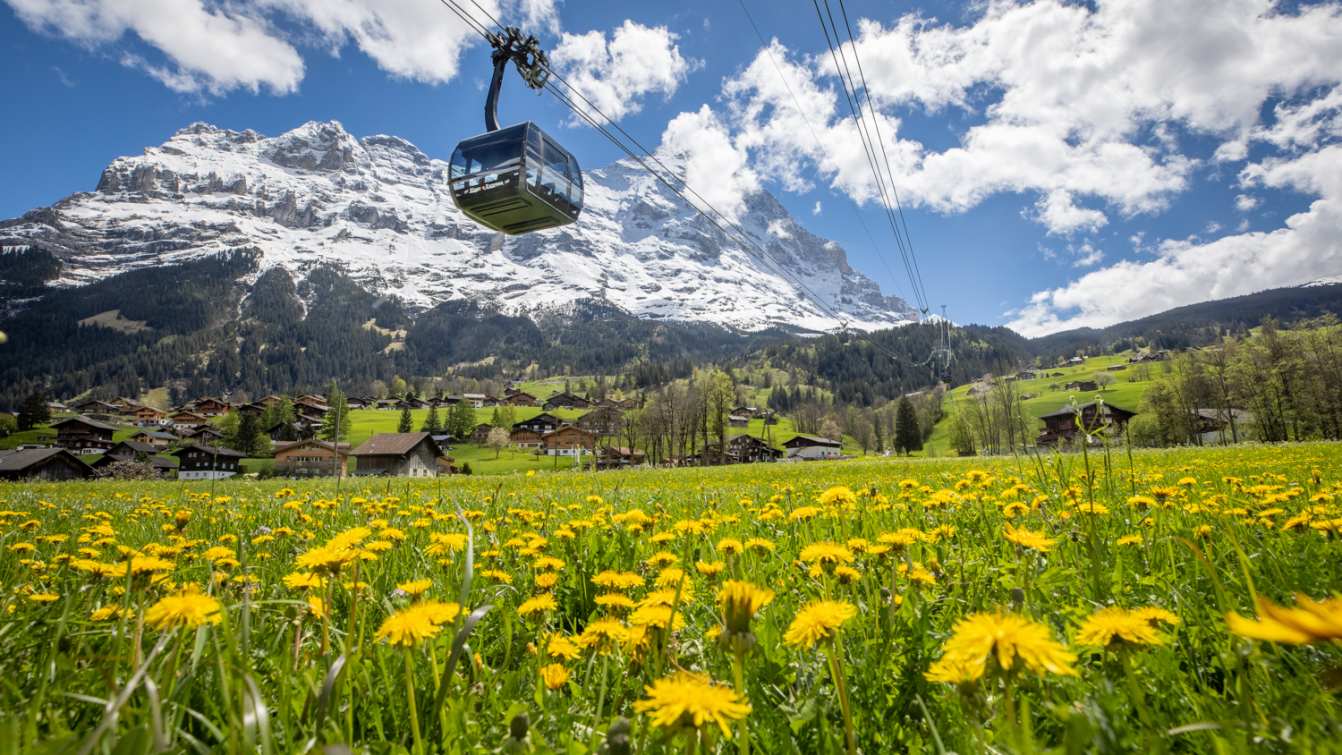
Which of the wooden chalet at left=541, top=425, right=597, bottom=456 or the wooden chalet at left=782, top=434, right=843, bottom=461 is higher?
the wooden chalet at left=541, top=425, right=597, bottom=456

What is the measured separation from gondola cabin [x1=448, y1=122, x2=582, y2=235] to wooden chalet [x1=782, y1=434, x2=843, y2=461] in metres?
128

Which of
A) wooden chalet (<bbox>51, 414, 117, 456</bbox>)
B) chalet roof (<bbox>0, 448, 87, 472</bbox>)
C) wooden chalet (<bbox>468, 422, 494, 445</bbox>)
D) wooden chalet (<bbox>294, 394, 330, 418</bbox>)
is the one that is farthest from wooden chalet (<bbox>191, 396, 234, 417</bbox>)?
chalet roof (<bbox>0, 448, 87, 472</bbox>)

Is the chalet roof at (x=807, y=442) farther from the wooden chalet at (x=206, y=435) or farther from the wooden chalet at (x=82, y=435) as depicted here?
Result: the wooden chalet at (x=82, y=435)

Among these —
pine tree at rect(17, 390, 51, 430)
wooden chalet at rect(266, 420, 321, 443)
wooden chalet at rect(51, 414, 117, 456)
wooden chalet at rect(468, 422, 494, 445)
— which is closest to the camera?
pine tree at rect(17, 390, 51, 430)

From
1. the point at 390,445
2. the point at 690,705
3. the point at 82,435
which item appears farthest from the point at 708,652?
the point at 82,435

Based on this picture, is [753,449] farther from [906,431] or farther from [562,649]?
[562,649]

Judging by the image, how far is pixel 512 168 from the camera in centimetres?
1276

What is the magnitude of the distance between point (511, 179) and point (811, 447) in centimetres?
13325

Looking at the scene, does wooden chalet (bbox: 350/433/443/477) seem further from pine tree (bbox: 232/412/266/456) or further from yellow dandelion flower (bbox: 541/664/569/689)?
yellow dandelion flower (bbox: 541/664/569/689)

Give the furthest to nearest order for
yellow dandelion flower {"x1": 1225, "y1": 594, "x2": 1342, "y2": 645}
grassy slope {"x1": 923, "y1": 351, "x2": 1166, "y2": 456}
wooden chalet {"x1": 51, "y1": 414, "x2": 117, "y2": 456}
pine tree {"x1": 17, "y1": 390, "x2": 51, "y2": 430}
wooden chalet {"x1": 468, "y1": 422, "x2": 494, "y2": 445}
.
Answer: wooden chalet {"x1": 468, "y1": 422, "x2": 494, "y2": 445} → grassy slope {"x1": 923, "y1": 351, "x2": 1166, "y2": 456} → wooden chalet {"x1": 51, "y1": 414, "x2": 117, "y2": 456} → pine tree {"x1": 17, "y1": 390, "x2": 51, "y2": 430} → yellow dandelion flower {"x1": 1225, "y1": 594, "x2": 1342, "y2": 645}

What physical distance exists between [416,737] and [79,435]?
161122 millimetres

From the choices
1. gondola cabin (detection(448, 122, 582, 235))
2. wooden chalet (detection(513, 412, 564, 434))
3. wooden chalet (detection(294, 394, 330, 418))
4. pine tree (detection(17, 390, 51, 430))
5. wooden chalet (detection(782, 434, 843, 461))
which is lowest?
wooden chalet (detection(782, 434, 843, 461))

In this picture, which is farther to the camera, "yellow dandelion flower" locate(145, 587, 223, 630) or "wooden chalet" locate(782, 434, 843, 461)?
"wooden chalet" locate(782, 434, 843, 461)

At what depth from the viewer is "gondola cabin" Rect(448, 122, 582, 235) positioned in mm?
12812
